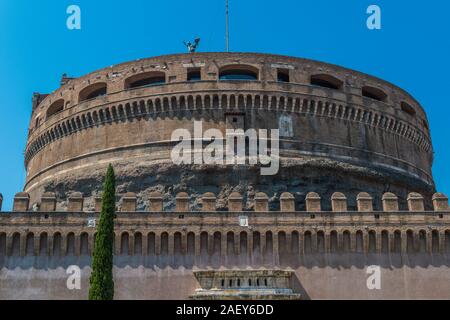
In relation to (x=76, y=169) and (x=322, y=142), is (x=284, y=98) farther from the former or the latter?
(x=76, y=169)

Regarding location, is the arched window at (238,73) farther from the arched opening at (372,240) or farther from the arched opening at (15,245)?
the arched opening at (15,245)

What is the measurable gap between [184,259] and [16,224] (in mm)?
6250

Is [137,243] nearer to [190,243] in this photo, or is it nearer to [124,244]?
[124,244]

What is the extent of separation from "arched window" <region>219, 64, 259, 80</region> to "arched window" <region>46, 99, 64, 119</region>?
9.90 m

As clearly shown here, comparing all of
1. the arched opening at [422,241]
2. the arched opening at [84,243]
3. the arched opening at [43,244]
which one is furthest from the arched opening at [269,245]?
the arched opening at [43,244]

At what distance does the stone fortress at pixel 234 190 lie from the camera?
20547mm

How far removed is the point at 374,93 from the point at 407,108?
2616mm

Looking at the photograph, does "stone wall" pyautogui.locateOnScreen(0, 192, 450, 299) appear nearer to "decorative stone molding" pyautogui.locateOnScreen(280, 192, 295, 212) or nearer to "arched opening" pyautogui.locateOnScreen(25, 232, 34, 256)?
"arched opening" pyautogui.locateOnScreen(25, 232, 34, 256)

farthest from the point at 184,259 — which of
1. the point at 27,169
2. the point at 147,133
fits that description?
the point at 27,169

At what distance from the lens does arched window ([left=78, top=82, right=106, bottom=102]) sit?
32.1m

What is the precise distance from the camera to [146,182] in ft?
90.9

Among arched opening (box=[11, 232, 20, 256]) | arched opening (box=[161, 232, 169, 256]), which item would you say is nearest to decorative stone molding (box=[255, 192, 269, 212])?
arched opening (box=[161, 232, 169, 256])
